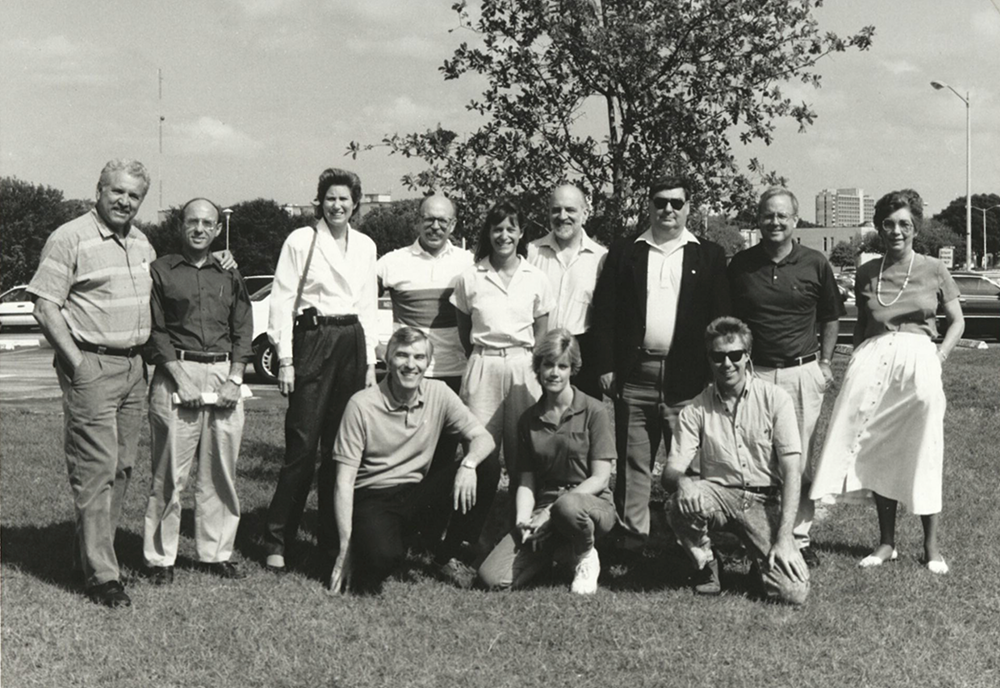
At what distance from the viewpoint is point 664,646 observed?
4652mm

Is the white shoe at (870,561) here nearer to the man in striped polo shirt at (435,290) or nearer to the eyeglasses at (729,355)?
the eyeglasses at (729,355)

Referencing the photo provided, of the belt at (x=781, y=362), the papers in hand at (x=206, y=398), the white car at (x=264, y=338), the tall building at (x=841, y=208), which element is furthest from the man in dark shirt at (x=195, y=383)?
the tall building at (x=841, y=208)

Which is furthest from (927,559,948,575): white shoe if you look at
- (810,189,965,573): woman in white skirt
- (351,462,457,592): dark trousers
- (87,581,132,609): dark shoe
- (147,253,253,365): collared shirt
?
(87,581,132,609): dark shoe

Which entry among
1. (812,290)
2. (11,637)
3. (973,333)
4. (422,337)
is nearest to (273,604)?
(11,637)

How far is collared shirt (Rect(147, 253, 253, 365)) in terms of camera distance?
17.7 feet

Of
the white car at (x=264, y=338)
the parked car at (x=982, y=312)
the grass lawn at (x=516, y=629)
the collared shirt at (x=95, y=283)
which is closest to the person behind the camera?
the grass lawn at (x=516, y=629)

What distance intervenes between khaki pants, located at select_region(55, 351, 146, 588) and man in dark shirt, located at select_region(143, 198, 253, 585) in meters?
0.21

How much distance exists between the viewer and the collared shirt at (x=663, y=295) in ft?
19.1

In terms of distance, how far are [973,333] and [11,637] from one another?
2281 cm

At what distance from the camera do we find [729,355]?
5.30 meters

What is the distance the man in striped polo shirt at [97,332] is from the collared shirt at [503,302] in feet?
5.65

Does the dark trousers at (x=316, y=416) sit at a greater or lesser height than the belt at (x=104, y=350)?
lesser

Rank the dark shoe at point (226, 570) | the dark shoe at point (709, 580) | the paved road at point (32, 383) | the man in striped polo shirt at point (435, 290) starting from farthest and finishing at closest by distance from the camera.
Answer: the paved road at point (32, 383)
the man in striped polo shirt at point (435, 290)
the dark shoe at point (226, 570)
the dark shoe at point (709, 580)

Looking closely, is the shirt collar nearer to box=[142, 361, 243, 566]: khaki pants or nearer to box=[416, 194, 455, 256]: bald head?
box=[142, 361, 243, 566]: khaki pants
